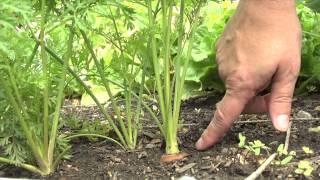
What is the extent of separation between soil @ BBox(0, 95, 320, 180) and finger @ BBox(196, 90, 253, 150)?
45 mm

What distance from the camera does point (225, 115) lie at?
5.51 ft

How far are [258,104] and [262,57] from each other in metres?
0.28

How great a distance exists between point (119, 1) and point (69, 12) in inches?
5.7

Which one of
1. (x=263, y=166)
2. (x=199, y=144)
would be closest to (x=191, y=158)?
(x=199, y=144)

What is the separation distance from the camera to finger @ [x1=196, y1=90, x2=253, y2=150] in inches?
64.4

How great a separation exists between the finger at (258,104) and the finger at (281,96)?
12 cm

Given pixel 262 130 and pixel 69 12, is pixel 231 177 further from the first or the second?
pixel 69 12

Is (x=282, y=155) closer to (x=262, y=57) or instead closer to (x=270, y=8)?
(x=262, y=57)

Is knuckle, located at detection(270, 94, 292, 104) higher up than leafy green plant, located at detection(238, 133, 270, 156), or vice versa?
knuckle, located at detection(270, 94, 292, 104)

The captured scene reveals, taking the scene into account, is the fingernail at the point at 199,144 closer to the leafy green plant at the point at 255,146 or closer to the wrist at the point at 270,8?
the leafy green plant at the point at 255,146

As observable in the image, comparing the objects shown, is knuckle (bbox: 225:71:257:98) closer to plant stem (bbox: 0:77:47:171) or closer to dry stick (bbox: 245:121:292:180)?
dry stick (bbox: 245:121:292:180)

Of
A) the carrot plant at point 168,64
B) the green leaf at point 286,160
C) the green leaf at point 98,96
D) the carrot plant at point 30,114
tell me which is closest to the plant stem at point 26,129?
the carrot plant at point 30,114

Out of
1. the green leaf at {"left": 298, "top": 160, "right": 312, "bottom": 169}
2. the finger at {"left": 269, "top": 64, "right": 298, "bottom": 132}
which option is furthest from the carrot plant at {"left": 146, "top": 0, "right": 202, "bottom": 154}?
the green leaf at {"left": 298, "top": 160, "right": 312, "bottom": 169}

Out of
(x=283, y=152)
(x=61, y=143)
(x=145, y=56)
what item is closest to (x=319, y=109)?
(x=283, y=152)
